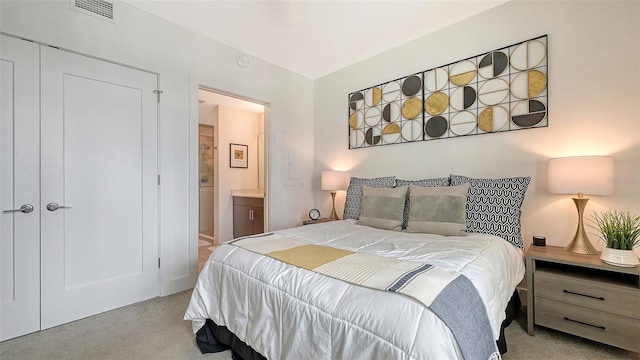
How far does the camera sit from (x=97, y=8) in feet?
7.34

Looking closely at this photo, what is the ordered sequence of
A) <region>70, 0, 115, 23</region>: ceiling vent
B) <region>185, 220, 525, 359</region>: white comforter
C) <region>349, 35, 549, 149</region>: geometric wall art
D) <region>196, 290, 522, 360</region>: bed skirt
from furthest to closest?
→ <region>349, 35, 549, 149</region>: geometric wall art, <region>70, 0, 115, 23</region>: ceiling vent, <region>196, 290, 522, 360</region>: bed skirt, <region>185, 220, 525, 359</region>: white comforter

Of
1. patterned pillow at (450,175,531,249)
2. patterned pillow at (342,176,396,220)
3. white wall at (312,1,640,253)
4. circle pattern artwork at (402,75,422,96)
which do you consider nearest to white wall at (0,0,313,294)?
patterned pillow at (342,176,396,220)

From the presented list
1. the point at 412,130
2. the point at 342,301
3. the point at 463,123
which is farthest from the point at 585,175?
the point at 342,301

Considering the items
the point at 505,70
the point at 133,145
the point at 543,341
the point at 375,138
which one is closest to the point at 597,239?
the point at 543,341

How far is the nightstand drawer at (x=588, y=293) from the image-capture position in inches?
61.4

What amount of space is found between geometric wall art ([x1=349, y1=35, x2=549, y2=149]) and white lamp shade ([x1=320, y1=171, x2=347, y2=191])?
0.47m

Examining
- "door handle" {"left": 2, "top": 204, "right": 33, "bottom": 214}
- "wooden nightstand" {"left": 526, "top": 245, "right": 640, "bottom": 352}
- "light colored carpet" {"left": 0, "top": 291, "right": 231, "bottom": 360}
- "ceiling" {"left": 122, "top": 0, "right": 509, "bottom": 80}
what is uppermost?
"ceiling" {"left": 122, "top": 0, "right": 509, "bottom": 80}

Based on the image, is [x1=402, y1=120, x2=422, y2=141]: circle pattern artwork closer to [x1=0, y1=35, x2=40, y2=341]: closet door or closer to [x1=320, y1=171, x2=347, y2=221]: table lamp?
[x1=320, y1=171, x2=347, y2=221]: table lamp

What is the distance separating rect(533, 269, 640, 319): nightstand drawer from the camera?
1561 millimetres

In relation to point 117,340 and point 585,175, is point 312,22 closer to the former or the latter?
point 585,175

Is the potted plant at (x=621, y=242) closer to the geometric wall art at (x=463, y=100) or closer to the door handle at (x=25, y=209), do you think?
the geometric wall art at (x=463, y=100)

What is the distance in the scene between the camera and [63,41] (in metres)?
2.09

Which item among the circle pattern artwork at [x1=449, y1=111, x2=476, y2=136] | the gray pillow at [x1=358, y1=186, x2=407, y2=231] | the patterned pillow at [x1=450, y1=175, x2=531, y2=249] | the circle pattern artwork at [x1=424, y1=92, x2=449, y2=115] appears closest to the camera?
the patterned pillow at [x1=450, y1=175, x2=531, y2=249]

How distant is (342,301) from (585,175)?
1.88 m
